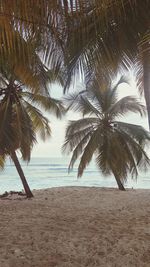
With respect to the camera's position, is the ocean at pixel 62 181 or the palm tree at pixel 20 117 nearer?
the palm tree at pixel 20 117

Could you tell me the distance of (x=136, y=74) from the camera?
668 centimetres

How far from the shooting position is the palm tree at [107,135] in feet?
42.5

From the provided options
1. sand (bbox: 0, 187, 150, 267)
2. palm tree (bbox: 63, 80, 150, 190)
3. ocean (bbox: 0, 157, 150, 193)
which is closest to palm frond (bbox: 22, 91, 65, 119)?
palm tree (bbox: 63, 80, 150, 190)

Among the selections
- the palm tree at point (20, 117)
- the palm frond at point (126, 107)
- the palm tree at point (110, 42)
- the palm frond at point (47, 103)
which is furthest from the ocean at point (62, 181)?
the palm tree at point (110, 42)

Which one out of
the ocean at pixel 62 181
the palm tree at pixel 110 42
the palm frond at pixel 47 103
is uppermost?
the palm tree at pixel 110 42

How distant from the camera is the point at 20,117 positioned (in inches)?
447

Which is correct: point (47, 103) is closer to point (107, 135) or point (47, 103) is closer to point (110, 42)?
point (107, 135)

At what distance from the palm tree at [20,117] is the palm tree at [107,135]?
4.55ft

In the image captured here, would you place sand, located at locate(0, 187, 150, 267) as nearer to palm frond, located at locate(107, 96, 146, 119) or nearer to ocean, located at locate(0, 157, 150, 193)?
palm frond, located at locate(107, 96, 146, 119)

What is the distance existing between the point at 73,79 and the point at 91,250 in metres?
2.77

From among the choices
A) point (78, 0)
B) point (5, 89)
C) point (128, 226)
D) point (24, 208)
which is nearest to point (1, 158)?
point (5, 89)

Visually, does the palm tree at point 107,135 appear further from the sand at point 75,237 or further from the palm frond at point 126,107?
the sand at point 75,237

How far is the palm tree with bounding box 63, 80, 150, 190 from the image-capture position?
13.0 metres

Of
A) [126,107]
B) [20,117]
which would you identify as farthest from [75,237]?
[126,107]
